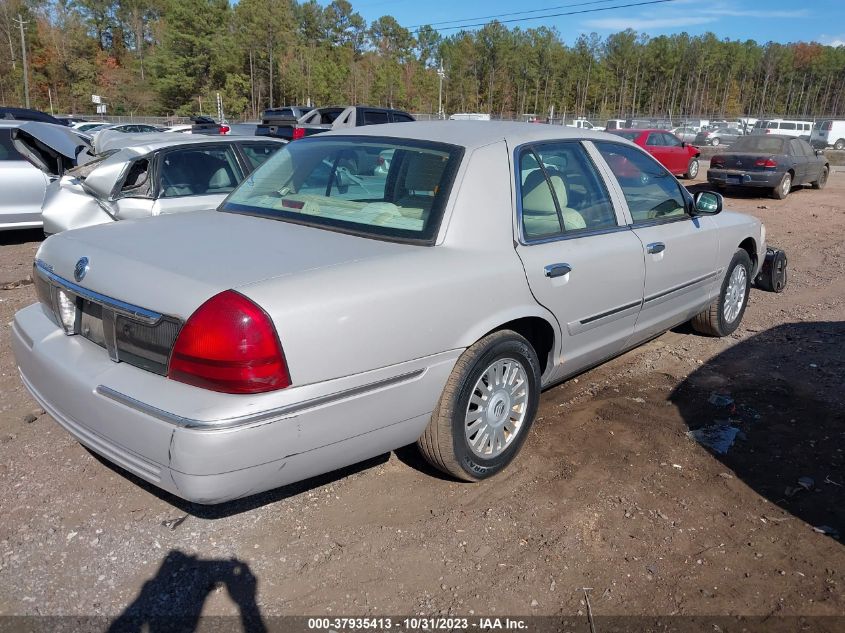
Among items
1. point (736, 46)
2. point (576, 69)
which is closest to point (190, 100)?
point (576, 69)

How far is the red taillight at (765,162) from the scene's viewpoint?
52.4ft

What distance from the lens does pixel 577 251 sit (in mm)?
3652

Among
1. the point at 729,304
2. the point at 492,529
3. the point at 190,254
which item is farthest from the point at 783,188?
the point at 190,254

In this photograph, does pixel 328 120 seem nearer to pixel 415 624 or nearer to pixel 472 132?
A: pixel 472 132

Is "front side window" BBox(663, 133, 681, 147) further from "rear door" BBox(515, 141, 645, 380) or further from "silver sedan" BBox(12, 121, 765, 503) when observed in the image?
"rear door" BBox(515, 141, 645, 380)

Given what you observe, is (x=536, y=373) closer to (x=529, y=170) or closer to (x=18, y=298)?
(x=529, y=170)

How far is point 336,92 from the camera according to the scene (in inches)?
3310

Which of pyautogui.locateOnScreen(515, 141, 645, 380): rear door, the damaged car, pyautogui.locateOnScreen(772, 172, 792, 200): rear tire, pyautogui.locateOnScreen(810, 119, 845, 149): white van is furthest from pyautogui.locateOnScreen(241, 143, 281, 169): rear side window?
pyautogui.locateOnScreen(810, 119, 845, 149): white van

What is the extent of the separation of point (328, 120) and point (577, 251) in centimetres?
1545

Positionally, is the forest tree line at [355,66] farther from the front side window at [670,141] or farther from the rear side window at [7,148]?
the rear side window at [7,148]

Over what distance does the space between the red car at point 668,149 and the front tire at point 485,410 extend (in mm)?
18654

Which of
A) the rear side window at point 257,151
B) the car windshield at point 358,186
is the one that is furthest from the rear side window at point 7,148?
the car windshield at point 358,186

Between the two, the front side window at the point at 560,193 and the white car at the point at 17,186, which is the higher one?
the front side window at the point at 560,193

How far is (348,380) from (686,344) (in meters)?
3.80
